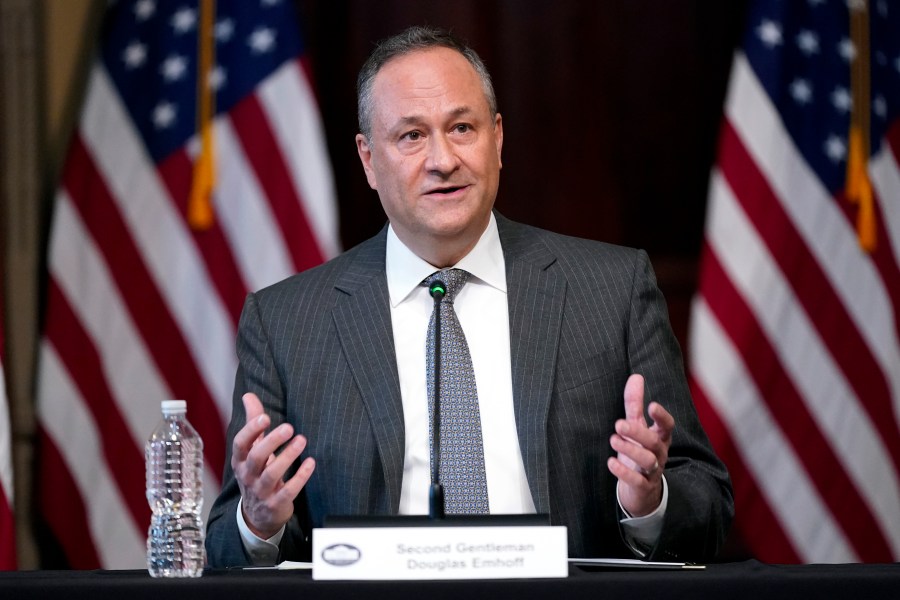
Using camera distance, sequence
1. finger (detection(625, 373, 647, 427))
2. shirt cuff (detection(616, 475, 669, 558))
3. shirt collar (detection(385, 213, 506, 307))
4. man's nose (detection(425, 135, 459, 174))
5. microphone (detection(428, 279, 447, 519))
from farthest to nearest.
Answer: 1. shirt collar (detection(385, 213, 506, 307))
2. man's nose (detection(425, 135, 459, 174))
3. shirt cuff (detection(616, 475, 669, 558))
4. finger (detection(625, 373, 647, 427))
5. microphone (detection(428, 279, 447, 519))

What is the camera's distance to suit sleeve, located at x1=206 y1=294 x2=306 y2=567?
7.31ft

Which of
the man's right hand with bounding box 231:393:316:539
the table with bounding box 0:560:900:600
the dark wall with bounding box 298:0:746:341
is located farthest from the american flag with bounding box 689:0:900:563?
the table with bounding box 0:560:900:600

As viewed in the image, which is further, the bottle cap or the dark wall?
the dark wall

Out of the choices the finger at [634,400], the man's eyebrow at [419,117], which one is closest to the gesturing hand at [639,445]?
the finger at [634,400]

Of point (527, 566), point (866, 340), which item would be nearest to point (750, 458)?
point (866, 340)

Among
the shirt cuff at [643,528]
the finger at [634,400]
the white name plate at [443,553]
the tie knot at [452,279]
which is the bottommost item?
the white name plate at [443,553]

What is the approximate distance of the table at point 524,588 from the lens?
1530 mm

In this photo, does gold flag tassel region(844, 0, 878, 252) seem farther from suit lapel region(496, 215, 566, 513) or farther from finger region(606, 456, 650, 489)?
finger region(606, 456, 650, 489)

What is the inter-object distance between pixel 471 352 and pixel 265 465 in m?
0.62

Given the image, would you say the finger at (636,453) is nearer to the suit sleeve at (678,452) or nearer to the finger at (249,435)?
the suit sleeve at (678,452)

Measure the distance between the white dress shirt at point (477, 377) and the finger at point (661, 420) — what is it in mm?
224

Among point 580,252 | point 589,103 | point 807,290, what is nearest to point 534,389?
point 580,252

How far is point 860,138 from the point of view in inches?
152

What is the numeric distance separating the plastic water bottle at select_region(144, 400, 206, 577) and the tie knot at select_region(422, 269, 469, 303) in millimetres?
645
